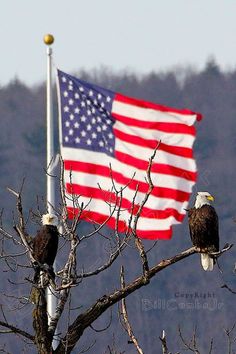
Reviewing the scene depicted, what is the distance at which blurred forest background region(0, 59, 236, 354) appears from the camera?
8919cm

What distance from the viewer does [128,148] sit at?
23.9 meters

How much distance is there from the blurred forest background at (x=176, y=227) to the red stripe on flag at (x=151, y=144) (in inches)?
2182

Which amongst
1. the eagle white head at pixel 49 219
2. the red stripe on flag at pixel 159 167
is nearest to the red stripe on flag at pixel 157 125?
the red stripe on flag at pixel 159 167

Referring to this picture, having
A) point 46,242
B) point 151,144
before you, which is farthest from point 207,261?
point 151,144

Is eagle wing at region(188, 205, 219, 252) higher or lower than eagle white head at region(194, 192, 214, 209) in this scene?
lower

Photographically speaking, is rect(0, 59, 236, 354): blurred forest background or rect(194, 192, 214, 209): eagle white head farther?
rect(0, 59, 236, 354): blurred forest background

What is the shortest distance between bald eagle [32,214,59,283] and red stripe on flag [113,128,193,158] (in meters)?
8.42

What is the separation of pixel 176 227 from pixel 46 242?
81779mm

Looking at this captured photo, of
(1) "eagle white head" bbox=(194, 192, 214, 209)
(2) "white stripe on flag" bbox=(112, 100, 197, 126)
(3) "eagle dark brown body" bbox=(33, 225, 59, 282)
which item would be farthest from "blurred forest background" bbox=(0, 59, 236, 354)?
(3) "eagle dark brown body" bbox=(33, 225, 59, 282)

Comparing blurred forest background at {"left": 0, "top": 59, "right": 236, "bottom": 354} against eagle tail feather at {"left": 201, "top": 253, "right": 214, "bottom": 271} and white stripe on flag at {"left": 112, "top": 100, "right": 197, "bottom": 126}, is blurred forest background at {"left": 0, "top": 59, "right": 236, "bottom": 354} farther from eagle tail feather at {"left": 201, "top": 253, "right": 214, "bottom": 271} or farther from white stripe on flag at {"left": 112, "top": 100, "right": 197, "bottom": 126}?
eagle tail feather at {"left": 201, "top": 253, "right": 214, "bottom": 271}

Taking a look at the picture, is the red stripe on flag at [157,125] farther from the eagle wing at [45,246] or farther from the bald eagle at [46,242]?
the eagle wing at [45,246]

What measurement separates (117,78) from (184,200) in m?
87.9

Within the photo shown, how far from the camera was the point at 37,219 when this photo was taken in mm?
15547

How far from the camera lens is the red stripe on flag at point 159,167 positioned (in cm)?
2288
